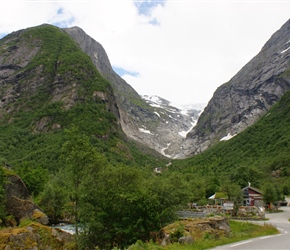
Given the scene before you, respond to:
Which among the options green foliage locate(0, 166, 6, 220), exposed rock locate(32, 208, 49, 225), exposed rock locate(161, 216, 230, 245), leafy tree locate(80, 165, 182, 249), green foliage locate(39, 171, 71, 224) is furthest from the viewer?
green foliage locate(39, 171, 71, 224)

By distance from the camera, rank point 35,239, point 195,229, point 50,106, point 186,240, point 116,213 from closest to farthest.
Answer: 1. point 186,240
2. point 195,229
3. point 35,239
4. point 116,213
5. point 50,106

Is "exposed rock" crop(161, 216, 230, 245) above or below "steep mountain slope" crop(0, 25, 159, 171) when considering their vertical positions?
below

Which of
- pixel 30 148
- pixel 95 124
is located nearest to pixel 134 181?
pixel 30 148

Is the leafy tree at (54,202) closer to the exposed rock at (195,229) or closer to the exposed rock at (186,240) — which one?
the exposed rock at (195,229)

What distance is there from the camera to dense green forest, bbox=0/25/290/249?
Result: 25406 millimetres

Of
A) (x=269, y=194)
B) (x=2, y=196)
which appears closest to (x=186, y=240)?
(x=2, y=196)

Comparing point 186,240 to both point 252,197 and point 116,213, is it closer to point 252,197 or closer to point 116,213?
point 116,213

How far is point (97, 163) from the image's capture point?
90.7 ft

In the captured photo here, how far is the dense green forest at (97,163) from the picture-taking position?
2541cm

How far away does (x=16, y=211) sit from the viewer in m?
42.7

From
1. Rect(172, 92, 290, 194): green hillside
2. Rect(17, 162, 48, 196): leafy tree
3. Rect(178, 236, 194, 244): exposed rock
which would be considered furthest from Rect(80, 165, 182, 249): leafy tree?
Rect(172, 92, 290, 194): green hillside

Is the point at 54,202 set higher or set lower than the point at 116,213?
higher

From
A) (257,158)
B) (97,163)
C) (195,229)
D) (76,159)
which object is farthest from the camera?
(257,158)

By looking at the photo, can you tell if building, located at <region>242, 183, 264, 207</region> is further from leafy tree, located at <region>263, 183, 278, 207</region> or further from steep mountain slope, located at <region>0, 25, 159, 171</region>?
steep mountain slope, located at <region>0, 25, 159, 171</region>
